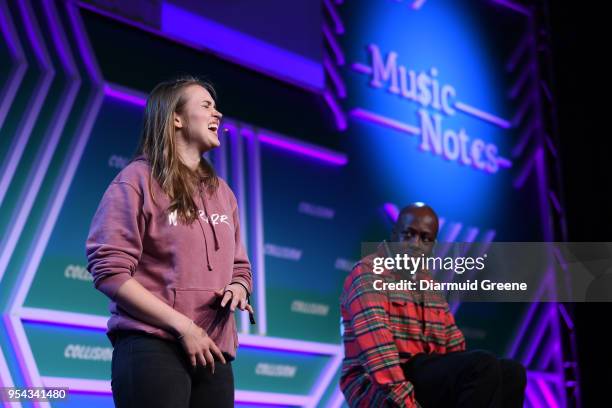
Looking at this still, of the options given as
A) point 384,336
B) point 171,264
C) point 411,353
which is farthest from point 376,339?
point 171,264

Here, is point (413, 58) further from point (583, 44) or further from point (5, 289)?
point (5, 289)

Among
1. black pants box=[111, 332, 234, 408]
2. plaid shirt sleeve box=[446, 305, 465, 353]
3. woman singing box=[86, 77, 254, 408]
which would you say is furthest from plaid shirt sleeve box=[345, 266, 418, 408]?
black pants box=[111, 332, 234, 408]

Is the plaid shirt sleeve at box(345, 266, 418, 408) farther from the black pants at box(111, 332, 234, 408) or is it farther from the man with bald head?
the black pants at box(111, 332, 234, 408)

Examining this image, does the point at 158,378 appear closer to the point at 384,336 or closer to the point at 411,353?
the point at 384,336

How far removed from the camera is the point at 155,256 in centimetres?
167

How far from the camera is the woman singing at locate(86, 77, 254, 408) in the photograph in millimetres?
1548

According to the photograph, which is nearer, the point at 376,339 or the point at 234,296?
the point at 234,296

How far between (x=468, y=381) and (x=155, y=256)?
1179 millimetres

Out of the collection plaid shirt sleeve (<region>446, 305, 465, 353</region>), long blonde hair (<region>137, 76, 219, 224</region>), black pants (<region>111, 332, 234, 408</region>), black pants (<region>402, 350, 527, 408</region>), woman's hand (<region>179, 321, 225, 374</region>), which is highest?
long blonde hair (<region>137, 76, 219, 224</region>)

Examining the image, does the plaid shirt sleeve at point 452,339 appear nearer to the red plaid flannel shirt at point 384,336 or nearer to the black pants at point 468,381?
the red plaid flannel shirt at point 384,336

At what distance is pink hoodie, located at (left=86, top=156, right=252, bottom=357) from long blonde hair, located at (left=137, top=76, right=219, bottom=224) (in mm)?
22

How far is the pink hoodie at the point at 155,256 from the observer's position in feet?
5.20

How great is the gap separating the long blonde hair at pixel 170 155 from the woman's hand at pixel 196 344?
10.7 inches

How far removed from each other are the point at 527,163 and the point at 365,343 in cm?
291
